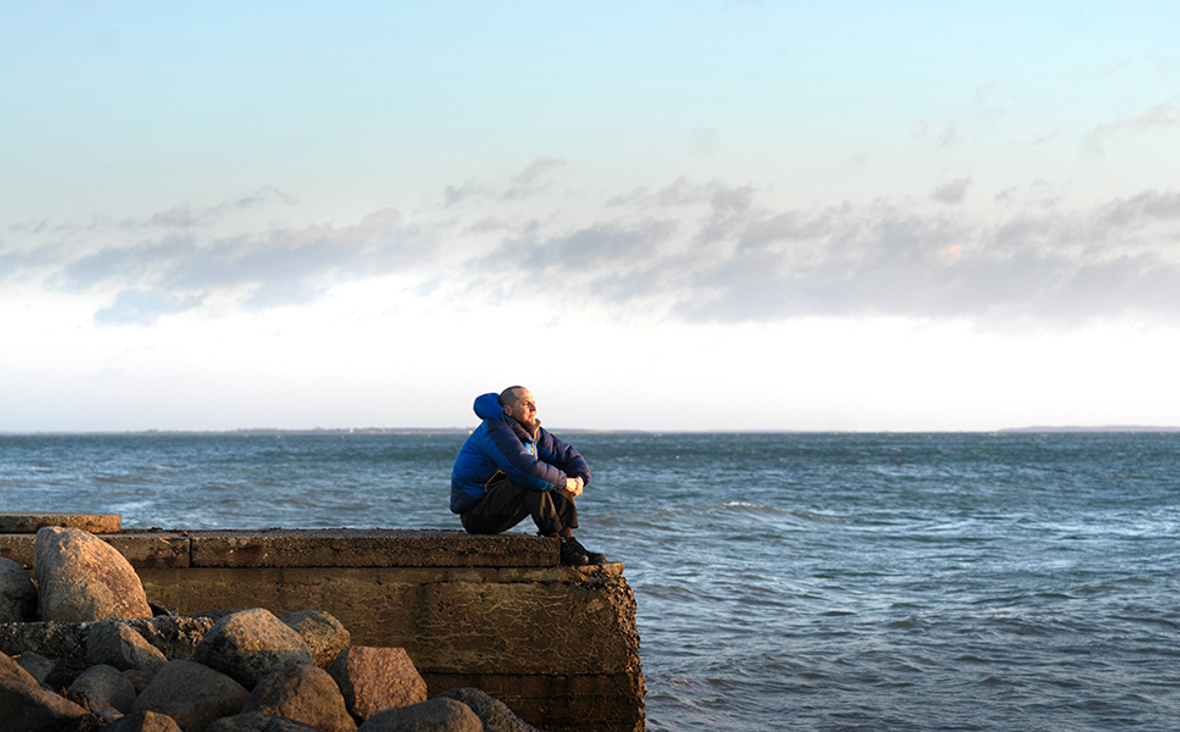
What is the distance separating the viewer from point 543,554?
4992 millimetres

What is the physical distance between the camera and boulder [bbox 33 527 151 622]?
4547 mm

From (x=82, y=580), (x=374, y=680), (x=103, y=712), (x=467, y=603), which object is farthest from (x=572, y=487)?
(x=103, y=712)

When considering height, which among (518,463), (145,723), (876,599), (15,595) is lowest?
(876,599)

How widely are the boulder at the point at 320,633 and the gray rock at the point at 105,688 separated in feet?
2.41

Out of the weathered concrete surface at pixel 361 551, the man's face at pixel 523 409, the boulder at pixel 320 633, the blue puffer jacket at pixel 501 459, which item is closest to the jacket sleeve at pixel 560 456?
the blue puffer jacket at pixel 501 459

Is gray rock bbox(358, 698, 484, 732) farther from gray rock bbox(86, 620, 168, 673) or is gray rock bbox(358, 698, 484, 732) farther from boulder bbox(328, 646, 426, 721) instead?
gray rock bbox(86, 620, 168, 673)

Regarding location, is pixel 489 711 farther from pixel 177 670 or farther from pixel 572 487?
pixel 572 487

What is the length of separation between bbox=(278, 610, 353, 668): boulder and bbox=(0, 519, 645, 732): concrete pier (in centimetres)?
42

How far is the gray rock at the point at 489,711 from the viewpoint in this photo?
3.71 m

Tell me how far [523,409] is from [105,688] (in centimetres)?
247

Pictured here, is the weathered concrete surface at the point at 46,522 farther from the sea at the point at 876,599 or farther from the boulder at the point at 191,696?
the sea at the point at 876,599

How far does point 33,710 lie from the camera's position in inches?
134

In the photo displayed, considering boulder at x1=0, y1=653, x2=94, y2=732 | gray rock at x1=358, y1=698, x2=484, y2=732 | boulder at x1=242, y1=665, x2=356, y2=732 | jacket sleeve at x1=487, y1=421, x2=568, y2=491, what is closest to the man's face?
jacket sleeve at x1=487, y1=421, x2=568, y2=491

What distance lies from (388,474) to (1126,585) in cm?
3132
